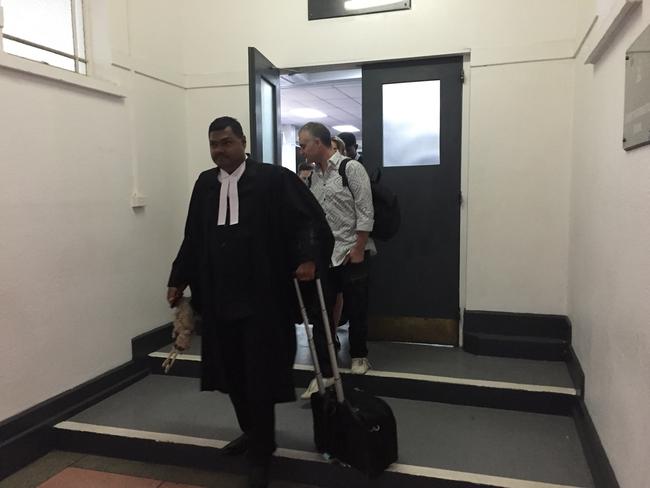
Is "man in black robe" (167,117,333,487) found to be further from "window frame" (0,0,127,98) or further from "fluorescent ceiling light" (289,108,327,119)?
"fluorescent ceiling light" (289,108,327,119)

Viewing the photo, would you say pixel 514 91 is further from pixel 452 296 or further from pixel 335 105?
pixel 335 105

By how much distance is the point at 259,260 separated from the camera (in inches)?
78.7

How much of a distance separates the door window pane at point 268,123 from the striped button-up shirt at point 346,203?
0.78m

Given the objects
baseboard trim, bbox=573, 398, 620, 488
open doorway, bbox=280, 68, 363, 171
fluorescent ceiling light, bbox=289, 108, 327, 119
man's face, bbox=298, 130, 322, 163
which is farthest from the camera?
fluorescent ceiling light, bbox=289, 108, 327, 119

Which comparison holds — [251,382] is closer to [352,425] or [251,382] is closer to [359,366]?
[352,425]

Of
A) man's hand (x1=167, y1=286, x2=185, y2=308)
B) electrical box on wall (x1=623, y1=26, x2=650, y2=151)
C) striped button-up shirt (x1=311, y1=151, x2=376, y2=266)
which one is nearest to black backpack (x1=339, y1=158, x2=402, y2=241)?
striped button-up shirt (x1=311, y1=151, x2=376, y2=266)

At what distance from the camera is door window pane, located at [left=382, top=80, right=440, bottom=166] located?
131 inches

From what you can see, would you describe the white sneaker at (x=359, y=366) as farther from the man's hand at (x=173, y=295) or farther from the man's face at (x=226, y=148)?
the man's face at (x=226, y=148)

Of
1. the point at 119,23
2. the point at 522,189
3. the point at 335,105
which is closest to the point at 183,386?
the point at 119,23

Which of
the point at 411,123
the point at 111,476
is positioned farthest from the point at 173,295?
the point at 411,123

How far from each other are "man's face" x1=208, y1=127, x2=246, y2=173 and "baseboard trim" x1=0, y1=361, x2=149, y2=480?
158 cm

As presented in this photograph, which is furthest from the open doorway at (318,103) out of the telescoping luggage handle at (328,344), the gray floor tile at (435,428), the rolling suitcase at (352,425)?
the gray floor tile at (435,428)

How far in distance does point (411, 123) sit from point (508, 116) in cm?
64

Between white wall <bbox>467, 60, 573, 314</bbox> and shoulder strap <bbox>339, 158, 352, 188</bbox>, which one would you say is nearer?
shoulder strap <bbox>339, 158, 352, 188</bbox>
